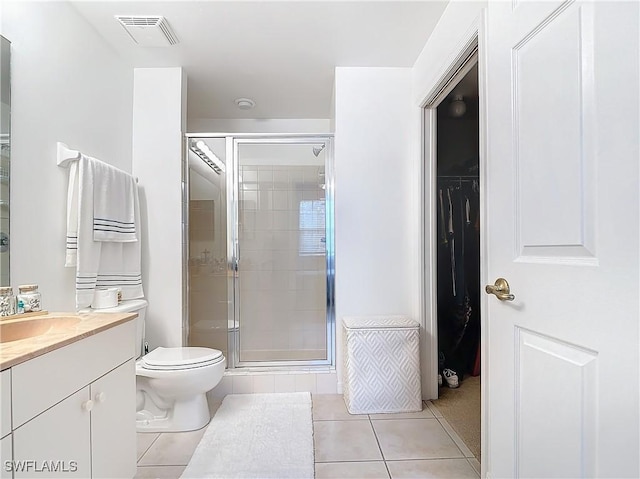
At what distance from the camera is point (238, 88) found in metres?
2.93

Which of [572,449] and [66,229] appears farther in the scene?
[66,229]

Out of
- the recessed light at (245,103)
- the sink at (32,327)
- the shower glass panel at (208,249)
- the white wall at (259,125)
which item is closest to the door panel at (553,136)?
the sink at (32,327)

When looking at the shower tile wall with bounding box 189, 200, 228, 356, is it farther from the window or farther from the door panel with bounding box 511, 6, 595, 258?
the door panel with bounding box 511, 6, 595, 258

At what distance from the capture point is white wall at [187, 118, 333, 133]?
368cm

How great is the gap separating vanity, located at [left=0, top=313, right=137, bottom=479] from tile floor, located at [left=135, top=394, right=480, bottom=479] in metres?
0.45

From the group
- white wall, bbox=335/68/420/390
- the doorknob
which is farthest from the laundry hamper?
the doorknob

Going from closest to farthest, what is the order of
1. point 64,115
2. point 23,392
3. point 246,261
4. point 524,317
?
1. point 23,392
2. point 524,317
3. point 64,115
4. point 246,261

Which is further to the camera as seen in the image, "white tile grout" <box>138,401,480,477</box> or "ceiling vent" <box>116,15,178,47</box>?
"ceiling vent" <box>116,15,178,47</box>

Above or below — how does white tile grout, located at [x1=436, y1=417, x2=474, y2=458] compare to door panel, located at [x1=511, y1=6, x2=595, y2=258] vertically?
below

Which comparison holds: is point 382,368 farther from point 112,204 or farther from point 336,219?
point 112,204

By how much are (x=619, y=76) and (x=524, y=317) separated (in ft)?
2.25

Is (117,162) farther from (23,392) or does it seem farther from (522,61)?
(522,61)

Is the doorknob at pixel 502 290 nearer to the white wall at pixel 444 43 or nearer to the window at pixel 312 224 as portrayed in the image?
the white wall at pixel 444 43

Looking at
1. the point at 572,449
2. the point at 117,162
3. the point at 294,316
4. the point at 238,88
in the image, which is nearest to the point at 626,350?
the point at 572,449
